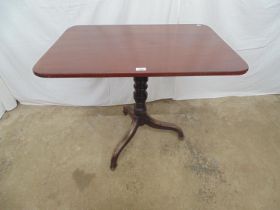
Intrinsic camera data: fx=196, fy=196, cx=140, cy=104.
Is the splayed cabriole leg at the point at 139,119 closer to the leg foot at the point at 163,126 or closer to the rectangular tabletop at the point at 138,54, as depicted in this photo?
the leg foot at the point at 163,126

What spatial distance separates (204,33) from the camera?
1151mm

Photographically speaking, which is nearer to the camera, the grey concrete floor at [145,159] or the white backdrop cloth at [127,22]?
the grey concrete floor at [145,159]

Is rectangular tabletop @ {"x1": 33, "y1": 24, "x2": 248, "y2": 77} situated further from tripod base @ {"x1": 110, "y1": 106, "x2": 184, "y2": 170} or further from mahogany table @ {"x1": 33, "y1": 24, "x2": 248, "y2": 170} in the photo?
tripod base @ {"x1": 110, "y1": 106, "x2": 184, "y2": 170}

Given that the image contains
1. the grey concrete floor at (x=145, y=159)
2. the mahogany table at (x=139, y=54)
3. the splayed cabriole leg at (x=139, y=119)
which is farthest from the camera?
the splayed cabriole leg at (x=139, y=119)

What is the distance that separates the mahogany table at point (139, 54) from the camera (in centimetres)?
79

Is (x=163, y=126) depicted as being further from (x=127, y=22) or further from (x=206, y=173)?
(x=127, y=22)

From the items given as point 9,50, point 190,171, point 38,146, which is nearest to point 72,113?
point 38,146

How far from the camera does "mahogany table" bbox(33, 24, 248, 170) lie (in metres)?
0.79

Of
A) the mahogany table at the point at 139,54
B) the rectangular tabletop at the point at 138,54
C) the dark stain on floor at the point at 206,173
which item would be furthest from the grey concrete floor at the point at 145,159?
the rectangular tabletop at the point at 138,54

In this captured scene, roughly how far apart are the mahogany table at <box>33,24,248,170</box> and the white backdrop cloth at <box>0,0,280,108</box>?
1.05 ft

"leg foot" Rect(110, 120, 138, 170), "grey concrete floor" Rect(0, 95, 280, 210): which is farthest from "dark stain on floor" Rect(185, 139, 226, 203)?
"leg foot" Rect(110, 120, 138, 170)

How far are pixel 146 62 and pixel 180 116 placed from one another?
1.02 metres

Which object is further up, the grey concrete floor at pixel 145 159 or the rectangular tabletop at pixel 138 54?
the rectangular tabletop at pixel 138 54

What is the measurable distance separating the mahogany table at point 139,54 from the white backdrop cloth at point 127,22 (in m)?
0.32
